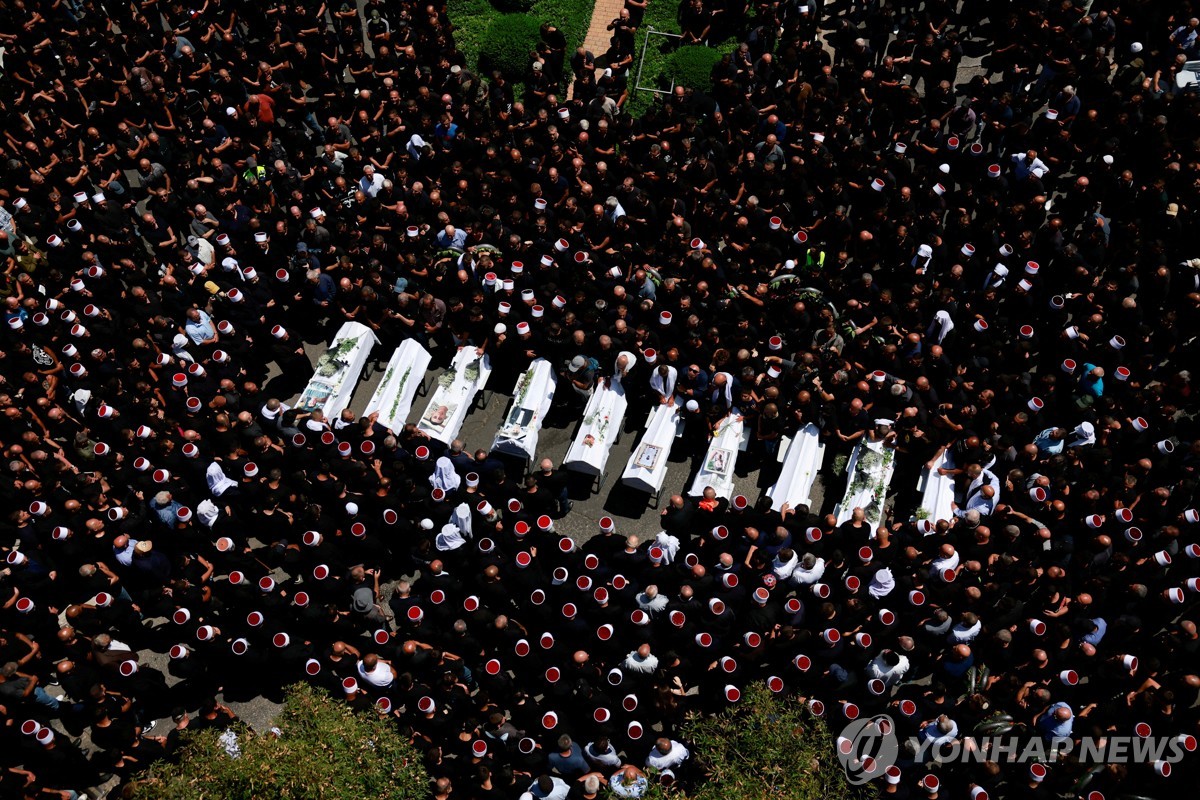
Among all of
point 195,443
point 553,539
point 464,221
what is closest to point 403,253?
point 464,221

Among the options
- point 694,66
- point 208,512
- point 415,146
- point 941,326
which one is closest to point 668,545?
point 941,326

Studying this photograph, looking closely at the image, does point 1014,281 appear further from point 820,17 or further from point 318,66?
point 318,66

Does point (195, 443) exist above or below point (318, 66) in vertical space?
below

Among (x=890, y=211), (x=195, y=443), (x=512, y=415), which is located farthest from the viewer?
(x=890, y=211)

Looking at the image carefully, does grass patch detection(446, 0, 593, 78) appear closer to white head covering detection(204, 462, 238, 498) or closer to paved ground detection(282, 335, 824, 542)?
paved ground detection(282, 335, 824, 542)

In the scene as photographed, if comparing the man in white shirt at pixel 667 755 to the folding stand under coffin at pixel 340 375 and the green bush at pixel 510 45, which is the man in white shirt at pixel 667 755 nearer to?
the folding stand under coffin at pixel 340 375

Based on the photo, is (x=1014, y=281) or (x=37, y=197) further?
(x=37, y=197)

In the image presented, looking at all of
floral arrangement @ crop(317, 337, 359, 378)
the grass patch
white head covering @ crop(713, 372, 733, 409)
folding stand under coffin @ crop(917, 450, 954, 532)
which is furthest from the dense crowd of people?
the grass patch
